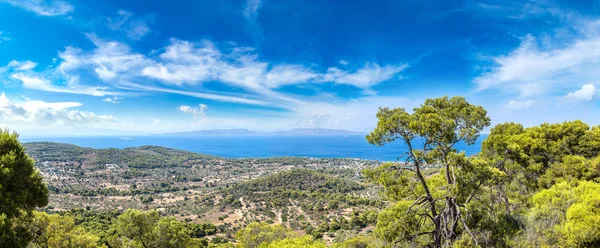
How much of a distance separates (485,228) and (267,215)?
4086 cm

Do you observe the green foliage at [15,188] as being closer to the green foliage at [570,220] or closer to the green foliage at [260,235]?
the green foliage at [260,235]

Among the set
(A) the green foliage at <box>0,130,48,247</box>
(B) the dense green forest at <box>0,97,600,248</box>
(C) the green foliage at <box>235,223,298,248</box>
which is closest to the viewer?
(A) the green foliage at <box>0,130,48,247</box>

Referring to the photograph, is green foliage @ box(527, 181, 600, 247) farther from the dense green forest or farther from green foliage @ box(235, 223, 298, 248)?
green foliage @ box(235, 223, 298, 248)

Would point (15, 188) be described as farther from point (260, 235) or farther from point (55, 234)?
point (260, 235)

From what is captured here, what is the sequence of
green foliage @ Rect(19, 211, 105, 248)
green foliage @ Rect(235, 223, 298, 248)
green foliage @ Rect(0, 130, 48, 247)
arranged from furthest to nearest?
green foliage @ Rect(235, 223, 298, 248) → green foliage @ Rect(19, 211, 105, 248) → green foliage @ Rect(0, 130, 48, 247)

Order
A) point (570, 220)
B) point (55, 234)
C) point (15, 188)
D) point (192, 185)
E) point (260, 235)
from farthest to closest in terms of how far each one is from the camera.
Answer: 1. point (192, 185)
2. point (260, 235)
3. point (55, 234)
4. point (15, 188)
5. point (570, 220)

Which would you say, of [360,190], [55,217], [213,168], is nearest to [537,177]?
[55,217]

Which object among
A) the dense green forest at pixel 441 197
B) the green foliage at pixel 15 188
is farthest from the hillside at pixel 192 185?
the green foliage at pixel 15 188

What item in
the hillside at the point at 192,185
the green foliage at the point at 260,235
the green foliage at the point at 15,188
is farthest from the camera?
the hillside at the point at 192,185

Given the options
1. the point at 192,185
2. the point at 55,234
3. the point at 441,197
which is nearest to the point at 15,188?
the point at 55,234

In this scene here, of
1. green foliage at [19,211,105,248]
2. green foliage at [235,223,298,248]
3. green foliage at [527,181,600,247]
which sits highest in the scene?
green foliage at [527,181,600,247]

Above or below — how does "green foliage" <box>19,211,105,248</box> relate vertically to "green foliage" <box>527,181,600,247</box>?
below

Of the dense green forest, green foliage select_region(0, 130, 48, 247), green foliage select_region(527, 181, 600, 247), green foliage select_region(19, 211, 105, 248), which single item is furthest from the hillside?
green foliage select_region(0, 130, 48, 247)

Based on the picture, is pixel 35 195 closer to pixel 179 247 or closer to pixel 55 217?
pixel 55 217
